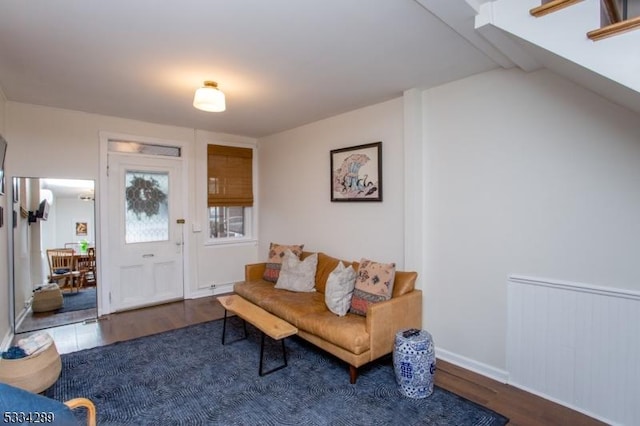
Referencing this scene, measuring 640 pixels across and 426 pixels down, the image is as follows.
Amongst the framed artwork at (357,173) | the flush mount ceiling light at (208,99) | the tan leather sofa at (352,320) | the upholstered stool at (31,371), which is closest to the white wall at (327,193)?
the framed artwork at (357,173)

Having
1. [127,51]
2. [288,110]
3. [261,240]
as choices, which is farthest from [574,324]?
[261,240]

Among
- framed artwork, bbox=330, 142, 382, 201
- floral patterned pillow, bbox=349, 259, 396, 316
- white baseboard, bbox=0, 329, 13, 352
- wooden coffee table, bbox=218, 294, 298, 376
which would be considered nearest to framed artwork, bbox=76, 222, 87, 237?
white baseboard, bbox=0, 329, 13, 352

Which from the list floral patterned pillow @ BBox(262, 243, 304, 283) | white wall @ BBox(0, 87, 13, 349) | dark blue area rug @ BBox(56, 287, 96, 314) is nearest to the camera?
white wall @ BBox(0, 87, 13, 349)

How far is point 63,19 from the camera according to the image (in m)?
1.97

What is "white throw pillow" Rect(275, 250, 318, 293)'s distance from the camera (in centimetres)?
370

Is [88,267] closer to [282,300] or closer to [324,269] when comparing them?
[282,300]

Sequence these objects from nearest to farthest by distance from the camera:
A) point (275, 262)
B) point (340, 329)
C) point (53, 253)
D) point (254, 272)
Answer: point (340, 329), point (53, 253), point (275, 262), point (254, 272)

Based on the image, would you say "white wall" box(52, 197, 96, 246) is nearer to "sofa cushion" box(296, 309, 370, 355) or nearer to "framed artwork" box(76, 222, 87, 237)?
"framed artwork" box(76, 222, 87, 237)

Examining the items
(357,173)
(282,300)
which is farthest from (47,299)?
(357,173)

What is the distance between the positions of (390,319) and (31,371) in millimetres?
2519

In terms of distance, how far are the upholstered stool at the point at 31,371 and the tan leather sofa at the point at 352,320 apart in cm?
173

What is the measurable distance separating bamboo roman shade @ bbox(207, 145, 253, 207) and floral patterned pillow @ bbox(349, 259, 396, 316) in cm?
287

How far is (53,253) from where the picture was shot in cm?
383

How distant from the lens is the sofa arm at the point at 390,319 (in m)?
2.57
